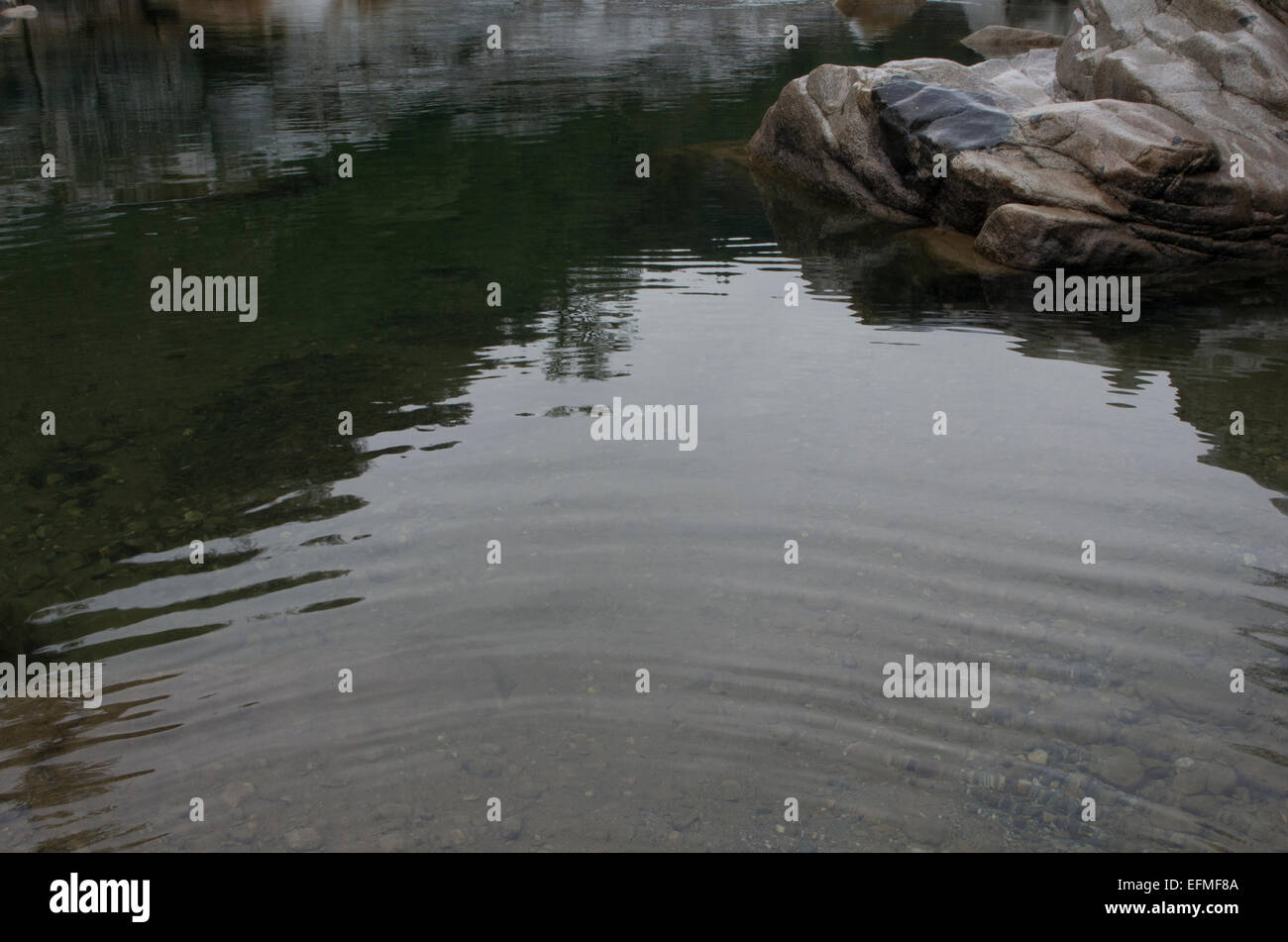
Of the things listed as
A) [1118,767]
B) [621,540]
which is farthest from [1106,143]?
[1118,767]

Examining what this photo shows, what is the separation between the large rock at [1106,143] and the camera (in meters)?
15.8

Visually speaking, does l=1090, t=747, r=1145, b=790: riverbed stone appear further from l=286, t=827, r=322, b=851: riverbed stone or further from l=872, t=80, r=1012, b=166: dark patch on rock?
l=872, t=80, r=1012, b=166: dark patch on rock

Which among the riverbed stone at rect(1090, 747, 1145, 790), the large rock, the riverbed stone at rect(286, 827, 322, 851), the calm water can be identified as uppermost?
the large rock

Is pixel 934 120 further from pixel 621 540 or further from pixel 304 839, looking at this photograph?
pixel 304 839

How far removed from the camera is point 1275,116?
54.5 feet

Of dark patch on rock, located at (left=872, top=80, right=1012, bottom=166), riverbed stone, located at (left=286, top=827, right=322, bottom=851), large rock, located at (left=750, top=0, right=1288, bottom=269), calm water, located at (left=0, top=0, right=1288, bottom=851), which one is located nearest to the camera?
riverbed stone, located at (left=286, top=827, right=322, bottom=851)

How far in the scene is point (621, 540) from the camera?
9180 millimetres

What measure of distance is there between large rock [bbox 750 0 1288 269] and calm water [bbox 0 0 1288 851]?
844mm

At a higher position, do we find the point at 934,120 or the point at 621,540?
the point at 934,120

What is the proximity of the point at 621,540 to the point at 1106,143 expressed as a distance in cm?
1109

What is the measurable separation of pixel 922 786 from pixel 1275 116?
48.3ft

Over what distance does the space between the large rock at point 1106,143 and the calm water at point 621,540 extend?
84cm

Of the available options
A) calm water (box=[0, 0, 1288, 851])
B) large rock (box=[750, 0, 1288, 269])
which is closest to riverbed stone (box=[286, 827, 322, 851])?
calm water (box=[0, 0, 1288, 851])

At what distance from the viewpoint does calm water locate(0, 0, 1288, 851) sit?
21.4ft
